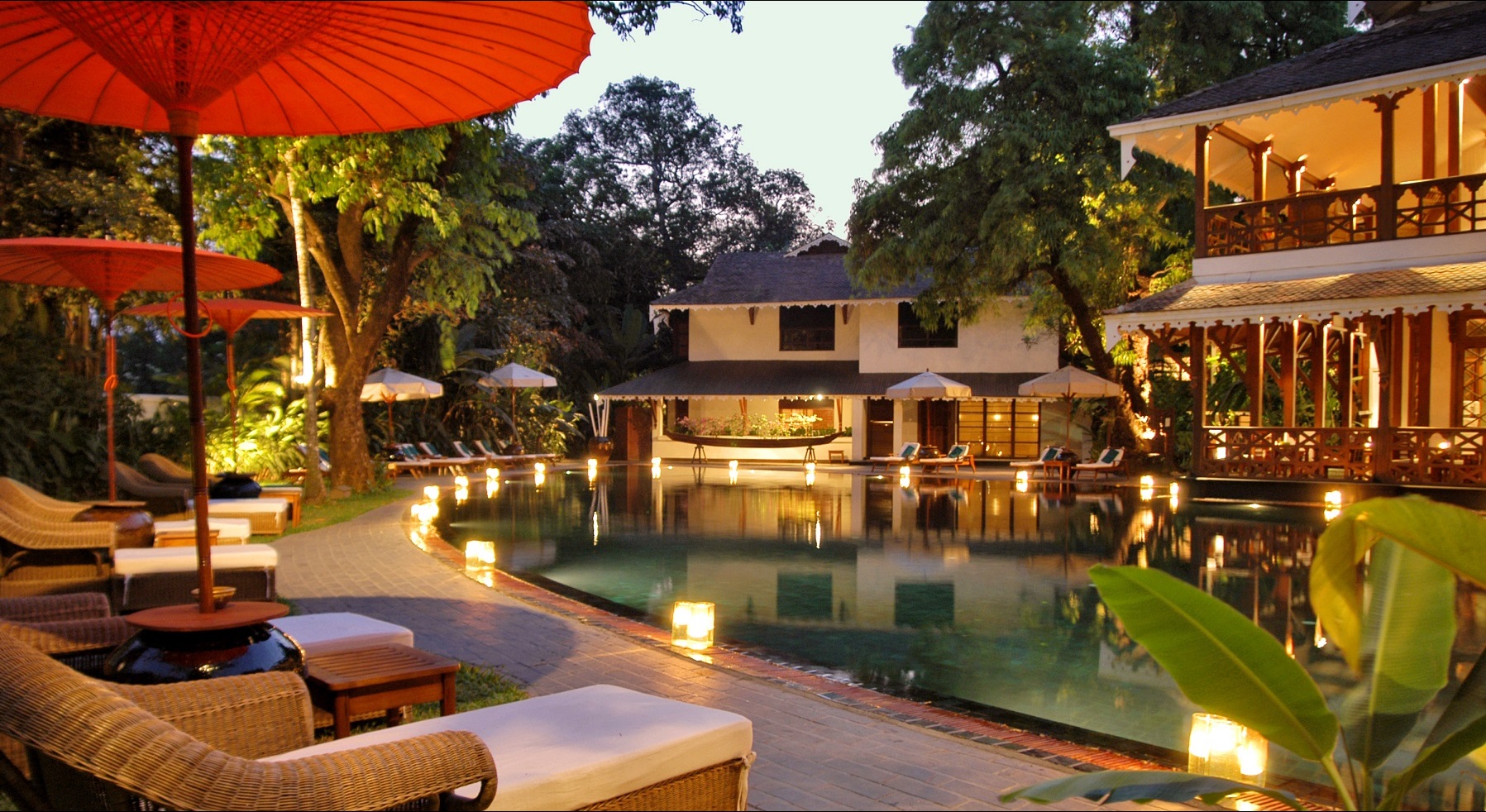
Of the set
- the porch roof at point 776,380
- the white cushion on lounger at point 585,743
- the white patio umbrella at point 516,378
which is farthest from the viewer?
the porch roof at point 776,380

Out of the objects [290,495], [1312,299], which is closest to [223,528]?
[290,495]

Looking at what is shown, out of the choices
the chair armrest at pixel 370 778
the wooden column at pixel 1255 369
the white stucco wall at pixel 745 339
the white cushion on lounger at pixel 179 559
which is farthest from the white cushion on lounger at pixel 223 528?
the white stucco wall at pixel 745 339

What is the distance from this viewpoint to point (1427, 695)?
2.55 meters

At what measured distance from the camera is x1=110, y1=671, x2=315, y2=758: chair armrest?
2932 millimetres

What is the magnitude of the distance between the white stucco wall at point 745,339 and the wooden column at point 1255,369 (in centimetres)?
1617

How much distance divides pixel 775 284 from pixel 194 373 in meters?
29.9

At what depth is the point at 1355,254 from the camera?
51.0 ft

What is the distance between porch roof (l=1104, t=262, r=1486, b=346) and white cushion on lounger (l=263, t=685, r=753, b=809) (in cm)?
1391

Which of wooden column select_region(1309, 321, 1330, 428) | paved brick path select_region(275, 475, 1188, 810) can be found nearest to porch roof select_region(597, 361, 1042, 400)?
wooden column select_region(1309, 321, 1330, 428)

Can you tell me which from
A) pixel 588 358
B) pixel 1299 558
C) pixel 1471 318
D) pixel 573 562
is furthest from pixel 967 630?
pixel 588 358

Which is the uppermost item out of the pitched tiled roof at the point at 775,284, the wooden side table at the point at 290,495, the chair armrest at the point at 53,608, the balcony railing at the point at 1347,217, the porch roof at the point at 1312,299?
the pitched tiled roof at the point at 775,284

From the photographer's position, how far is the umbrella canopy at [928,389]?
27.0 metres

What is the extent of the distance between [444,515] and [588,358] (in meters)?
20.1

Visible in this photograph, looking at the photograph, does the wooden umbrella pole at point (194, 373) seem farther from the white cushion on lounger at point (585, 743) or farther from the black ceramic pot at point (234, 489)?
the black ceramic pot at point (234, 489)
